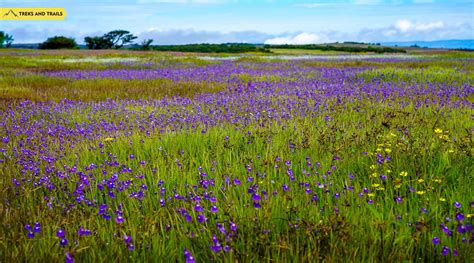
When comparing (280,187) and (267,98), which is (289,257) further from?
(267,98)

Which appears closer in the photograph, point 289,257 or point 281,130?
point 289,257

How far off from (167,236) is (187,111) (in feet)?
15.5

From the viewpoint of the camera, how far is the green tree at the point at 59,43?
7725cm

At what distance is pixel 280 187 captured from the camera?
10.5 feet

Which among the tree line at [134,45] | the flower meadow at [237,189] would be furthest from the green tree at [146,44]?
the flower meadow at [237,189]

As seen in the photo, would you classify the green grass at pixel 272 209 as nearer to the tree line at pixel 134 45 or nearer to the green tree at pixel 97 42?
the tree line at pixel 134 45

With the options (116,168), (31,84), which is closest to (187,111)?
(116,168)

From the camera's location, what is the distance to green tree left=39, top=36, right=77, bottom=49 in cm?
7725

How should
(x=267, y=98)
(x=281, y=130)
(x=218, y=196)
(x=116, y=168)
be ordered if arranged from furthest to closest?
(x=267, y=98)
(x=281, y=130)
(x=116, y=168)
(x=218, y=196)

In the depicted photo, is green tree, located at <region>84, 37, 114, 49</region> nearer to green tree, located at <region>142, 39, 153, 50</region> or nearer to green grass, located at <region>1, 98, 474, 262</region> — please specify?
green tree, located at <region>142, 39, 153, 50</region>

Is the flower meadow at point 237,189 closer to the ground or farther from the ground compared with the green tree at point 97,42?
closer to the ground

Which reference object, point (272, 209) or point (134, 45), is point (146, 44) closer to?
point (134, 45)

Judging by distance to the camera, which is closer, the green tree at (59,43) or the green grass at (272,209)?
the green grass at (272,209)

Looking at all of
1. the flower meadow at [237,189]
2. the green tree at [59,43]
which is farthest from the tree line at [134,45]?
the flower meadow at [237,189]
